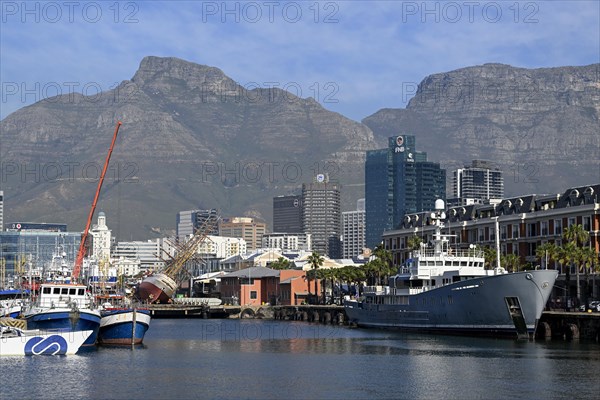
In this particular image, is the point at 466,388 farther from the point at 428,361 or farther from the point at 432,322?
the point at 432,322

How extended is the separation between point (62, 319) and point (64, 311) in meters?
0.73

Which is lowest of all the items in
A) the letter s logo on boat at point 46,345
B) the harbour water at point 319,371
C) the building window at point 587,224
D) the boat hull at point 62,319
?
the harbour water at point 319,371

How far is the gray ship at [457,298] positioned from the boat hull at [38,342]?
42853mm

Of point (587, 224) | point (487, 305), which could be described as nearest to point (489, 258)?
point (587, 224)

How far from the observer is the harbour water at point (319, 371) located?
68500mm

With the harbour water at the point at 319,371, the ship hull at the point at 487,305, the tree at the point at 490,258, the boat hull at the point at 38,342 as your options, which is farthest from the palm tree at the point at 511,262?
the boat hull at the point at 38,342

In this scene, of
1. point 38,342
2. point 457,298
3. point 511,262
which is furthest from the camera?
point 511,262

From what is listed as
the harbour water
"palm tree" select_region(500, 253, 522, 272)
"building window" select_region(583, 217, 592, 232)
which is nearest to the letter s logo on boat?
the harbour water

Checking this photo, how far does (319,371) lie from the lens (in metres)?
81.1

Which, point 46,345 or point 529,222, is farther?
point 529,222

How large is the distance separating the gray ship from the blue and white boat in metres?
40.1

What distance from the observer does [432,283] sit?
124 meters

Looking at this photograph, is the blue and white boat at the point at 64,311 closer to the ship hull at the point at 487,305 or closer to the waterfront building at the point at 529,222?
the ship hull at the point at 487,305

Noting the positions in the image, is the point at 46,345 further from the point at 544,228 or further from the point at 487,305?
the point at 544,228
